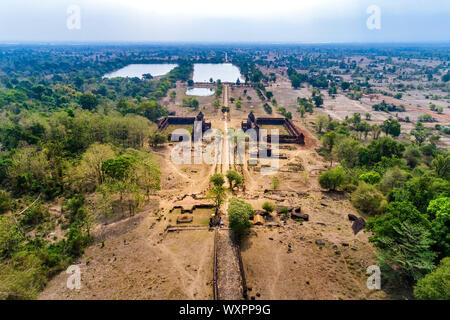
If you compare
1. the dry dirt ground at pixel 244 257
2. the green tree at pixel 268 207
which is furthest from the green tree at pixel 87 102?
the green tree at pixel 268 207

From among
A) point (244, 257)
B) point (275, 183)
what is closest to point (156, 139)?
Result: point (275, 183)

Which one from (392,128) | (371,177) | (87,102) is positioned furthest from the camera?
(87,102)

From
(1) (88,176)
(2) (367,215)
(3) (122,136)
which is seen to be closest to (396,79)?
(2) (367,215)

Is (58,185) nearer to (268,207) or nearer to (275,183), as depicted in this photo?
(268,207)

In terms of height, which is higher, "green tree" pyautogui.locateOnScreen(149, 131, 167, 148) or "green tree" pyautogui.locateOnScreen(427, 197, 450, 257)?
"green tree" pyautogui.locateOnScreen(149, 131, 167, 148)

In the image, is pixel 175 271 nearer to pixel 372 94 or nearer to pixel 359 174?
pixel 359 174

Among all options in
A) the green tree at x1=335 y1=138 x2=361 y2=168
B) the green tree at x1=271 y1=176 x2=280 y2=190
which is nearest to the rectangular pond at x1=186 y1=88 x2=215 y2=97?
the green tree at x1=335 y1=138 x2=361 y2=168

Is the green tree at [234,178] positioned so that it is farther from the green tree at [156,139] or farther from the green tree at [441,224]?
the green tree at [156,139]

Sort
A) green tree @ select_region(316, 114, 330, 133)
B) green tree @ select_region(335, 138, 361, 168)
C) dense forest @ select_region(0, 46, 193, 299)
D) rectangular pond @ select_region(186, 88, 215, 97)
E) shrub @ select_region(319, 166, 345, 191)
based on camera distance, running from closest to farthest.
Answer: dense forest @ select_region(0, 46, 193, 299) → shrub @ select_region(319, 166, 345, 191) → green tree @ select_region(335, 138, 361, 168) → green tree @ select_region(316, 114, 330, 133) → rectangular pond @ select_region(186, 88, 215, 97)

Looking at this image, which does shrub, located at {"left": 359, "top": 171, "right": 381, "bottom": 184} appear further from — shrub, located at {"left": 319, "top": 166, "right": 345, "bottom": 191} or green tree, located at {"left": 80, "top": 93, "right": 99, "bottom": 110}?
green tree, located at {"left": 80, "top": 93, "right": 99, "bottom": 110}
